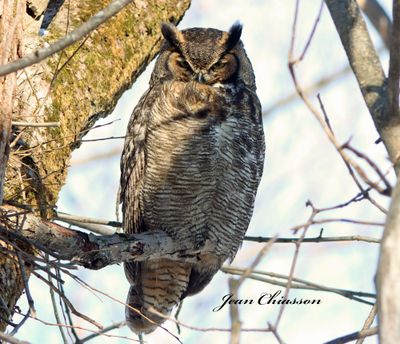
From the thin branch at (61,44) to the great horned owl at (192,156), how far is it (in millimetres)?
1819

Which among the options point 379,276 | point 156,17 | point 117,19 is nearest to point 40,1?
point 117,19

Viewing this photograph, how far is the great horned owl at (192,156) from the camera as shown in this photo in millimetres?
3750

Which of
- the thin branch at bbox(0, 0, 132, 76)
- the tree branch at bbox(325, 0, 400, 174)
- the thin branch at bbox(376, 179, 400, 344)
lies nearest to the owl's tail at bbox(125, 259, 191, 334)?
the tree branch at bbox(325, 0, 400, 174)

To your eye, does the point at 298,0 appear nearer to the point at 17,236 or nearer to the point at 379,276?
the point at 379,276

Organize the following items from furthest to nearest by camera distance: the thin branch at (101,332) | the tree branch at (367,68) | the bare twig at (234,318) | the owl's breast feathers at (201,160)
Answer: the owl's breast feathers at (201,160), the thin branch at (101,332), the tree branch at (367,68), the bare twig at (234,318)

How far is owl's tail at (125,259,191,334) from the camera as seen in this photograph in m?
4.10

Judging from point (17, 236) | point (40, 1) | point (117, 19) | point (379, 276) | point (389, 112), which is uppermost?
point (117, 19)

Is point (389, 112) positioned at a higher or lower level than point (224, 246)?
lower

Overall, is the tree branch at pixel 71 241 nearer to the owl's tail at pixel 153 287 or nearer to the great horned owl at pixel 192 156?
the great horned owl at pixel 192 156

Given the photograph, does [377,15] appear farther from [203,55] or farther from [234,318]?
[234,318]

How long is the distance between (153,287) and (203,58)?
1.21m

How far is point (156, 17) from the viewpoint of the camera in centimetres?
384

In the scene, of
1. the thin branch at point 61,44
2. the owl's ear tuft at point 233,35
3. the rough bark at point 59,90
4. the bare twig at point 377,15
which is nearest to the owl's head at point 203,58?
the owl's ear tuft at point 233,35

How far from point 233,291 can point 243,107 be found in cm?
245
